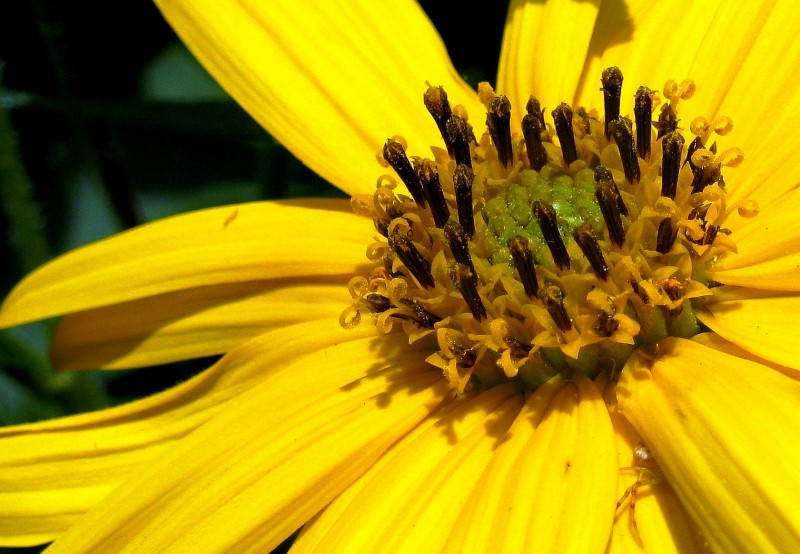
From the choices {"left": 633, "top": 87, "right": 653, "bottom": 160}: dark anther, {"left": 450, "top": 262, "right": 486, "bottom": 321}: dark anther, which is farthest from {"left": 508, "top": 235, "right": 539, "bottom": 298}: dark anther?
{"left": 633, "top": 87, "right": 653, "bottom": 160}: dark anther

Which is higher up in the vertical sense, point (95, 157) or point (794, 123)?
point (95, 157)

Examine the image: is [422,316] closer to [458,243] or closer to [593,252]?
[458,243]

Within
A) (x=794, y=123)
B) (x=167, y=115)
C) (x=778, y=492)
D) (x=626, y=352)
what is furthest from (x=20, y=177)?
(x=778, y=492)

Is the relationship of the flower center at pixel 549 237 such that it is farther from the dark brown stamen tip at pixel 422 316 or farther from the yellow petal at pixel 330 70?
the yellow petal at pixel 330 70

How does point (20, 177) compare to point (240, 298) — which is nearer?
point (240, 298)

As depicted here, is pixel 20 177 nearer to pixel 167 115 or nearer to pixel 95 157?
pixel 95 157

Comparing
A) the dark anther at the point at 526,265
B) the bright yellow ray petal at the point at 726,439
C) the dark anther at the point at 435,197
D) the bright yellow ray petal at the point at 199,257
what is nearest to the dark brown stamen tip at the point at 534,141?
the dark anther at the point at 435,197
